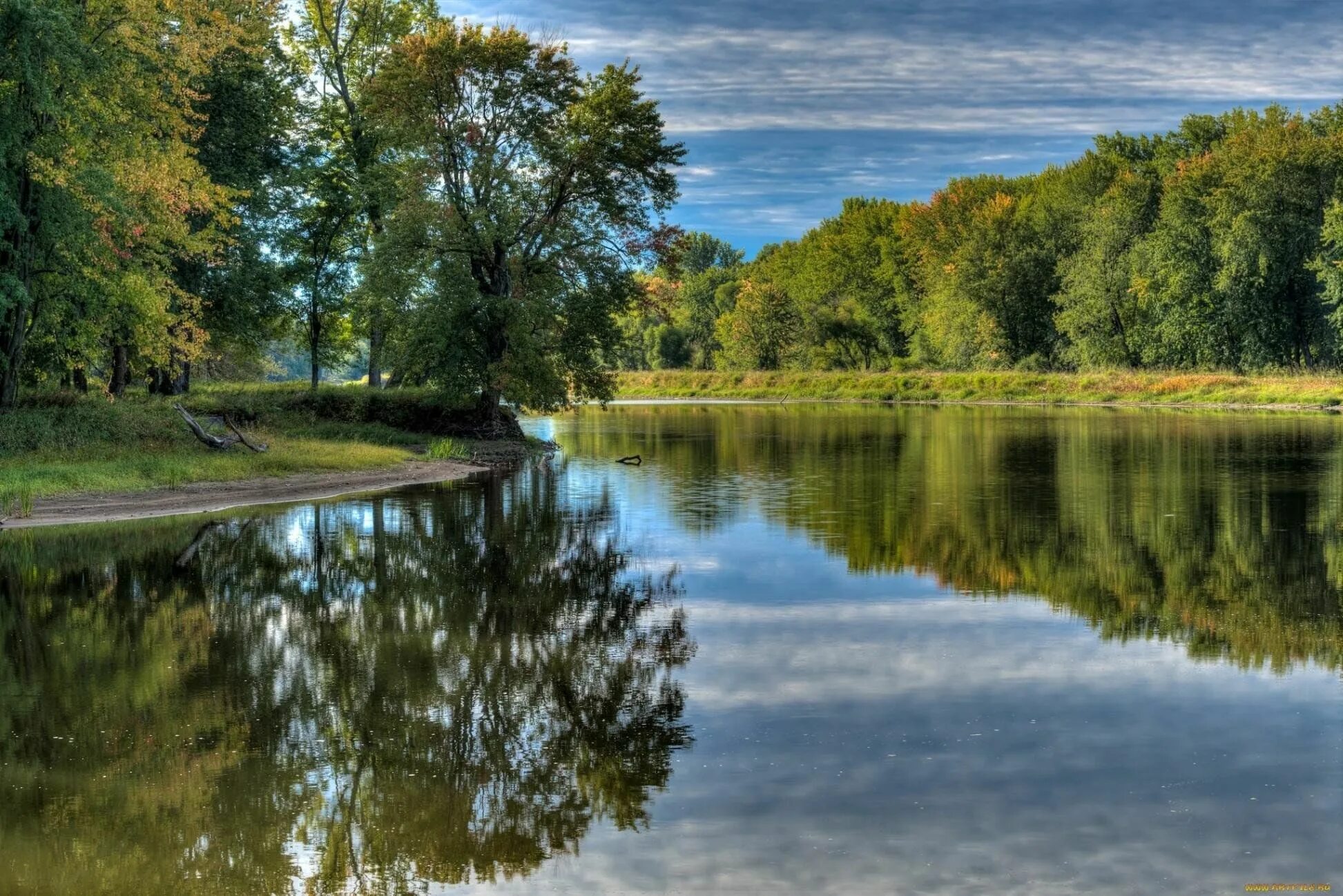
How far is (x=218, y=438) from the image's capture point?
101 feet

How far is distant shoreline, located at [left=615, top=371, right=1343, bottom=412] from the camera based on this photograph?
229 ft

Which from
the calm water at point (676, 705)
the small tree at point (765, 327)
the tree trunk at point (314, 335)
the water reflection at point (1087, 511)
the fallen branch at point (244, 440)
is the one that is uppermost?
the small tree at point (765, 327)

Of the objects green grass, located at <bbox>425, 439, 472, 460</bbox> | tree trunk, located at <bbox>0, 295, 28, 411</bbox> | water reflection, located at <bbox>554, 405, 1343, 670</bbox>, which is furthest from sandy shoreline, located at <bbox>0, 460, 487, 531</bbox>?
water reflection, located at <bbox>554, 405, 1343, 670</bbox>

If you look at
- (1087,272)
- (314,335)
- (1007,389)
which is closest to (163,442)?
(314,335)

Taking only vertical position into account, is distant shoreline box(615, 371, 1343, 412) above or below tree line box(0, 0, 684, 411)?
below

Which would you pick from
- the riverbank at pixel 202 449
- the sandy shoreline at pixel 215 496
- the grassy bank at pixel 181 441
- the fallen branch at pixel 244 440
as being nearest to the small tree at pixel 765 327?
the riverbank at pixel 202 449

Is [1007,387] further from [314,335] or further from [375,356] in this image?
[314,335]

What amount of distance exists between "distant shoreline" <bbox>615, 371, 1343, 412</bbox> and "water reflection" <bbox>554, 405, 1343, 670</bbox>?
15434mm

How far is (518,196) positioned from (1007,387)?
54.2 meters

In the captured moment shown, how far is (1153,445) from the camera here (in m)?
42.2

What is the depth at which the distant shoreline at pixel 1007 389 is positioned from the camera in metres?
69.8

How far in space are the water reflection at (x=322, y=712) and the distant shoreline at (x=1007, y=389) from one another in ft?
116

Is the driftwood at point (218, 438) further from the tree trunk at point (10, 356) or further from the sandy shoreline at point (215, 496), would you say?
the tree trunk at point (10, 356)

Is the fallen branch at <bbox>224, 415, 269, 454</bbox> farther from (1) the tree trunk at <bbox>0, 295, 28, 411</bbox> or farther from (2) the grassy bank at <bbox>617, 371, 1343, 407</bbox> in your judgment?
(2) the grassy bank at <bbox>617, 371, 1343, 407</bbox>
